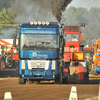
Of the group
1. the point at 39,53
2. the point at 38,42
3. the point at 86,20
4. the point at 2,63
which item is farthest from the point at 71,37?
the point at 86,20

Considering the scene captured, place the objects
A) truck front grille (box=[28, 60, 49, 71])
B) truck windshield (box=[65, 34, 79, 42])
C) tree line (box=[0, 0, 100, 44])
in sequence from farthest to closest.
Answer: tree line (box=[0, 0, 100, 44]), truck windshield (box=[65, 34, 79, 42]), truck front grille (box=[28, 60, 49, 71])

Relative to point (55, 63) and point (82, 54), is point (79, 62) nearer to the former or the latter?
point (82, 54)

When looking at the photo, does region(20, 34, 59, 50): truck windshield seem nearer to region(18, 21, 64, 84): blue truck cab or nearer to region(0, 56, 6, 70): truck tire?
region(18, 21, 64, 84): blue truck cab

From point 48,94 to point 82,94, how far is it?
1.42 meters

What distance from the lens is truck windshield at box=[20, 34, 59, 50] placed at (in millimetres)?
13367

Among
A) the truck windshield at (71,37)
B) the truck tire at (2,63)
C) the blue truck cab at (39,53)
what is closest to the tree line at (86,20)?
the truck windshield at (71,37)

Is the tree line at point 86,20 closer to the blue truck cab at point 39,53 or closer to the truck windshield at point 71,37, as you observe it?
the truck windshield at point 71,37

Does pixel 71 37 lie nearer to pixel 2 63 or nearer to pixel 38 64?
pixel 2 63

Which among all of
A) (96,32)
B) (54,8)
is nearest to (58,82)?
(54,8)

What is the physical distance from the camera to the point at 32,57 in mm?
13297

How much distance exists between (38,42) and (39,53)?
1.77 feet

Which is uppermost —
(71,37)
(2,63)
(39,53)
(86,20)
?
(86,20)

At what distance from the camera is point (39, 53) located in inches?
524

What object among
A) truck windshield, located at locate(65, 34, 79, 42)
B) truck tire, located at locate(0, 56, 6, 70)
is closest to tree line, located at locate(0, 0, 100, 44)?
truck windshield, located at locate(65, 34, 79, 42)
